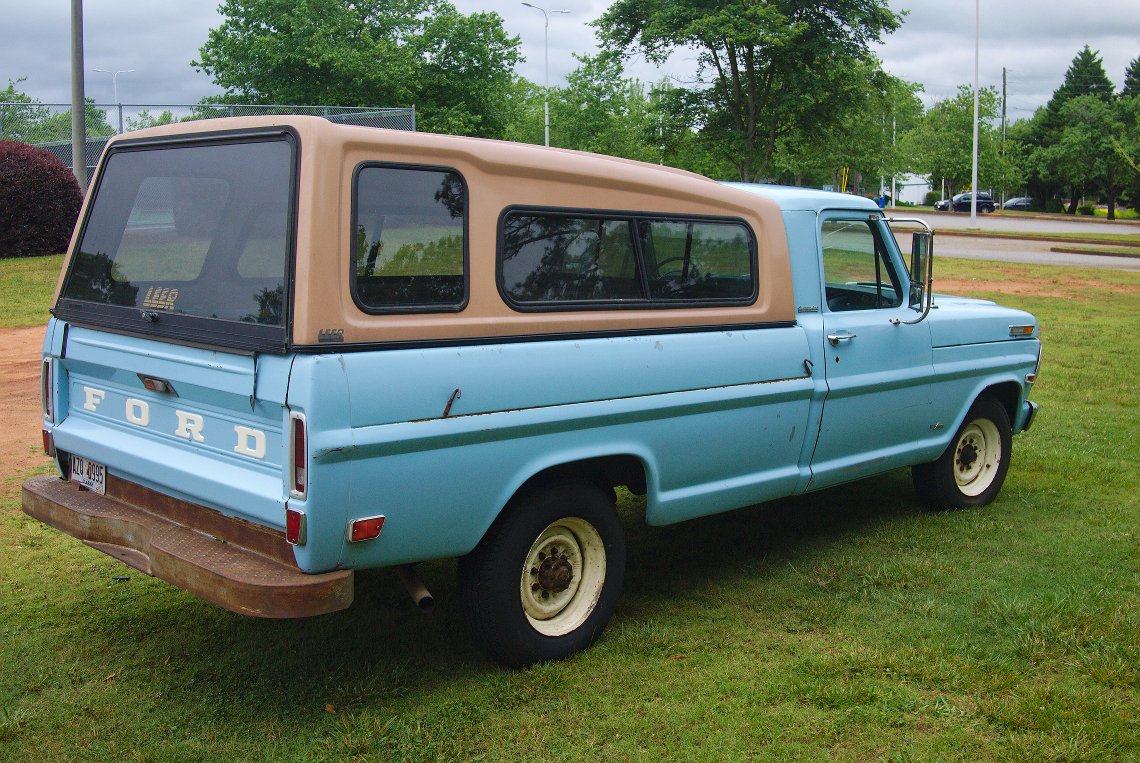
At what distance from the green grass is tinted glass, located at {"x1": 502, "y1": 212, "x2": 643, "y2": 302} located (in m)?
11.2

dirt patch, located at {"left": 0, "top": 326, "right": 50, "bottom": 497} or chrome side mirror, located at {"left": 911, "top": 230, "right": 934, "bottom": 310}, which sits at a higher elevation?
chrome side mirror, located at {"left": 911, "top": 230, "right": 934, "bottom": 310}

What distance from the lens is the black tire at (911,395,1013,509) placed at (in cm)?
644

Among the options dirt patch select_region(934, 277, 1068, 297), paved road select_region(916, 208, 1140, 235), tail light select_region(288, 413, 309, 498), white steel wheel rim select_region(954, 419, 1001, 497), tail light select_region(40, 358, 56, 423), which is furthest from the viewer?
paved road select_region(916, 208, 1140, 235)

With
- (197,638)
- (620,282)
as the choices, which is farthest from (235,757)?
(620,282)

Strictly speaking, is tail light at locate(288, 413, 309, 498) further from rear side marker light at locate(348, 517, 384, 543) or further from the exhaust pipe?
the exhaust pipe

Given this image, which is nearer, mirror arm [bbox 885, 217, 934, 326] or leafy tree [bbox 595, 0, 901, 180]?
mirror arm [bbox 885, 217, 934, 326]

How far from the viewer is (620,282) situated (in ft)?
15.0

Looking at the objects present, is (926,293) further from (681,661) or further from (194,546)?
(194,546)

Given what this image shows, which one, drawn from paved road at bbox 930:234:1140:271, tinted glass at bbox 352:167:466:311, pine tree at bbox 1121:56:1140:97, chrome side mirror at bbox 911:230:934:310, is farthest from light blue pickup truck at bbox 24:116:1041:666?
pine tree at bbox 1121:56:1140:97

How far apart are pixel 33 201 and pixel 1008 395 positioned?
60.4ft

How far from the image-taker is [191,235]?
420 centimetres

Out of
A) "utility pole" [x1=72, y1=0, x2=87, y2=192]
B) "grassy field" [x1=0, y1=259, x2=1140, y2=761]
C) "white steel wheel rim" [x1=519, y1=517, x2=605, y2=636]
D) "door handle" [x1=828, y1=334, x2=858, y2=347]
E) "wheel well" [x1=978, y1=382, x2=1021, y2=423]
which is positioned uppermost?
"utility pole" [x1=72, y1=0, x2=87, y2=192]

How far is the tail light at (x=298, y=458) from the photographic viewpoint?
3.47 m

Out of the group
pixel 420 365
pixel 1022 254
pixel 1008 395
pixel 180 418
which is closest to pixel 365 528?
pixel 420 365
